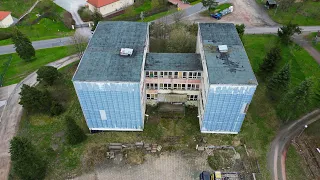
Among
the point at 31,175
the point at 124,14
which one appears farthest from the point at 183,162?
the point at 124,14

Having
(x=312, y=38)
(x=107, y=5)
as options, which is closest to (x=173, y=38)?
(x=107, y=5)

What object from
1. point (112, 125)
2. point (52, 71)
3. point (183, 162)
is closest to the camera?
point (183, 162)

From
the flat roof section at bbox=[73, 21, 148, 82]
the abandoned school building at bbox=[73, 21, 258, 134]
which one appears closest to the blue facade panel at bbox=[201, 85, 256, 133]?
the abandoned school building at bbox=[73, 21, 258, 134]

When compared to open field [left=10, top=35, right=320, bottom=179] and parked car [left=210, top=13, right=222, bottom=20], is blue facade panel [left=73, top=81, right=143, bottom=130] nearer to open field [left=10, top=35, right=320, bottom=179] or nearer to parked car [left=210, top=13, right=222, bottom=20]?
open field [left=10, top=35, right=320, bottom=179]

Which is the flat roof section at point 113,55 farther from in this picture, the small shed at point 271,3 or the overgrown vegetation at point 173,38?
the small shed at point 271,3

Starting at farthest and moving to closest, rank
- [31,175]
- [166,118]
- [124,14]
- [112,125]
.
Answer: [124,14], [166,118], [112,125], [31,175]

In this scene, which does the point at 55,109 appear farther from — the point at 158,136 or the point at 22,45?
the point at 22,45

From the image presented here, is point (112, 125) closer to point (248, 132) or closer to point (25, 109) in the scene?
point (25, 109)
